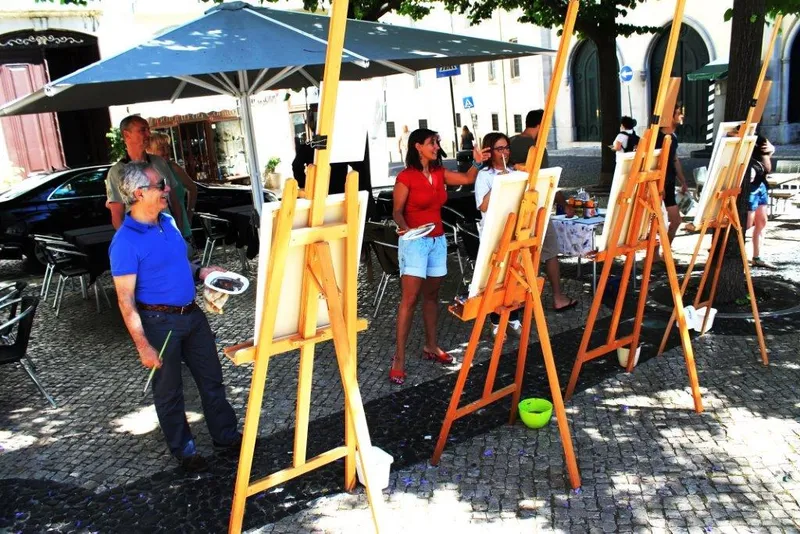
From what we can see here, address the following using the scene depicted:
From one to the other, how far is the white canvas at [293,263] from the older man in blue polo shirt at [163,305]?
0.93 metres

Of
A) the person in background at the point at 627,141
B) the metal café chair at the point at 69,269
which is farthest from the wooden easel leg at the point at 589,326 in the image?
the person in background at the point at 627,141

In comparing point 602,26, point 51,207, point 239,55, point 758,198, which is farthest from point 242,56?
point 602,26

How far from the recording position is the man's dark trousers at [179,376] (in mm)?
3969

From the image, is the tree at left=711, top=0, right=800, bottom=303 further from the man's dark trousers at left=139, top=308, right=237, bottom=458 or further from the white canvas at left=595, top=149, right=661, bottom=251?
the man's dark trousers at left=139, top=308, right=237, bottom=458

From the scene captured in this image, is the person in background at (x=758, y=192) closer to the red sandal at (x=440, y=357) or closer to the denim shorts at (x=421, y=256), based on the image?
the red sandal at (x=440, y=357)

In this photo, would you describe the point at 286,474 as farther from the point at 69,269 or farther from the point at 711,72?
the point at 711,72

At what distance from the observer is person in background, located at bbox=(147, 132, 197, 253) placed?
5892 millimetres

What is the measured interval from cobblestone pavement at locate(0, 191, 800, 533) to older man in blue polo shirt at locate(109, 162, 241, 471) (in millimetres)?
309

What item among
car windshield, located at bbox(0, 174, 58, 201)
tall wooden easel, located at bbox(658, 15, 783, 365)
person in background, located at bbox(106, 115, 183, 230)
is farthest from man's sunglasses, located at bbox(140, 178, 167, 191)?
car windshield, located at bbox(0, 174, 58, 201)

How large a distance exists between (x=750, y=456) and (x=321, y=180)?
2.68 meters

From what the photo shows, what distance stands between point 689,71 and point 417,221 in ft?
70.2

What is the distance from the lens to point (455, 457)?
13.6 ft

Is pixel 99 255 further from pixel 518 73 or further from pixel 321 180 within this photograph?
pixel 518 73

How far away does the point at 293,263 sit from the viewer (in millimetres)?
3168
